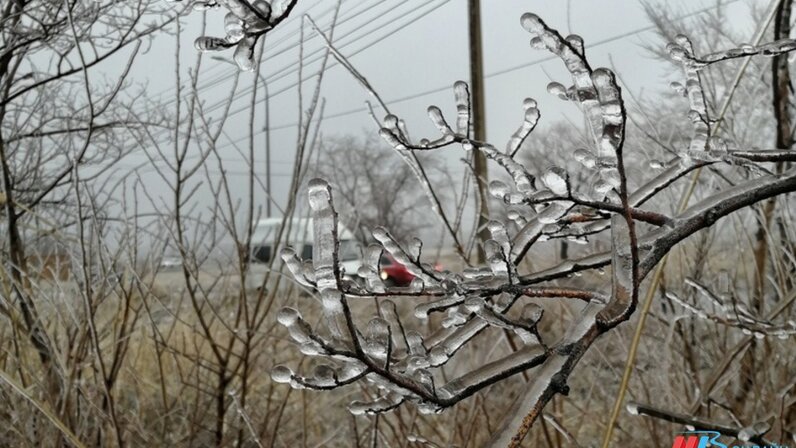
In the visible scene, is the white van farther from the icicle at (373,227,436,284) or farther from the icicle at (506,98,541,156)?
the icicle at (506,98,541,156)

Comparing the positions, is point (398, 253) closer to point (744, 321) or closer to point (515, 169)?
point (515, 169)

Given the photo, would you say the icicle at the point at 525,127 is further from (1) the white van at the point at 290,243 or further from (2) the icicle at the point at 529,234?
(1) the white van at the point at 290,243

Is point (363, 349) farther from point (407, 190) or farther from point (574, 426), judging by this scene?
point (407, 190)

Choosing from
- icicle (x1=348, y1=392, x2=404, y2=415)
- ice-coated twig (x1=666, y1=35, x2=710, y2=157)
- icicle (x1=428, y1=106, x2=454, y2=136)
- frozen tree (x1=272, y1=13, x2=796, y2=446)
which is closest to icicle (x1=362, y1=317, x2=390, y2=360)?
frozen tree (x1=272, y1=13, x2=796, y2=446)

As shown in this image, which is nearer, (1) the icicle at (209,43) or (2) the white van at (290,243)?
(1) the icicle at (209,43)

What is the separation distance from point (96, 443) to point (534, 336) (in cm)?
200

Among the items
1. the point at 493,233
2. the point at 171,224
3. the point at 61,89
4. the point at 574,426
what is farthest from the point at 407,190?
the point at 493,233

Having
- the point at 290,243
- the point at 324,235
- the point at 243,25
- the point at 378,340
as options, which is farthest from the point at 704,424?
the point at 290,243

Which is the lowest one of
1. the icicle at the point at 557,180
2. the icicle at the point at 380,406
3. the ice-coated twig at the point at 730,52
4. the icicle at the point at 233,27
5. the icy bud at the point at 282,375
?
the icicle at the point at 380,406

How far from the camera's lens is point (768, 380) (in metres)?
2.27

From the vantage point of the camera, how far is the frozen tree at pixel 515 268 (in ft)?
2.18

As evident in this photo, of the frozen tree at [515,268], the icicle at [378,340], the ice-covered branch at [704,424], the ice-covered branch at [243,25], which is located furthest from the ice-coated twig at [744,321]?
the ice-covered branch at [243,25]

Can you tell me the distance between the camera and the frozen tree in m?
0.67

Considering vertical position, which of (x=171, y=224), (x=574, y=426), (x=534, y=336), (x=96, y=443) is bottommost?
(x=574, y=426)
